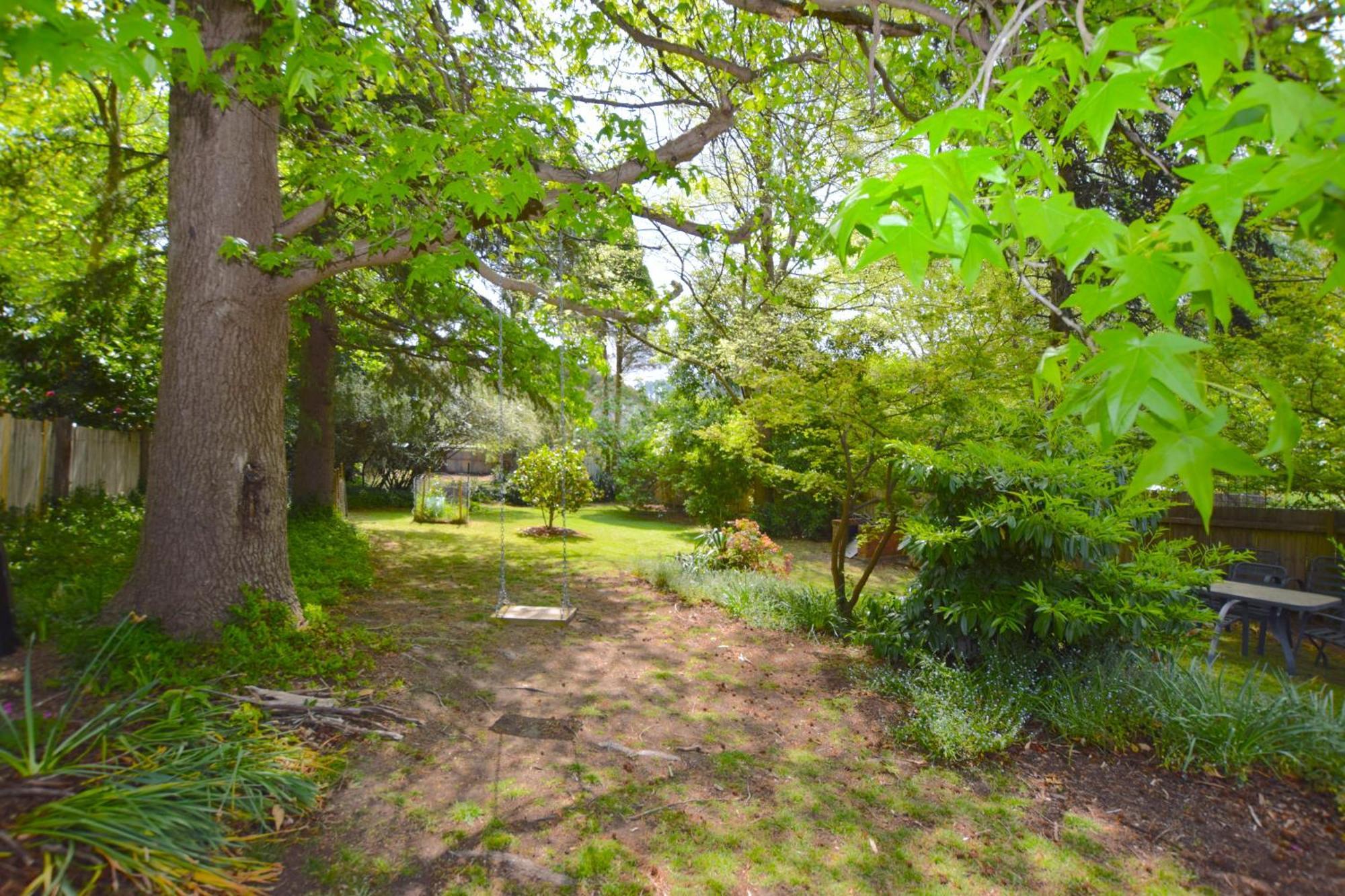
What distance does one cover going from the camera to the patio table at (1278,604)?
221 inches

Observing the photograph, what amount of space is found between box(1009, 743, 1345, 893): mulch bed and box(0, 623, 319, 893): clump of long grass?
386 centimetres

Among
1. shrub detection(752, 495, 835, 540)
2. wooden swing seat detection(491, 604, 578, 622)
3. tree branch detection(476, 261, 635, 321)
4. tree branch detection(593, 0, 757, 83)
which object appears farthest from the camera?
shrub detection(752, 495, 835, 540)

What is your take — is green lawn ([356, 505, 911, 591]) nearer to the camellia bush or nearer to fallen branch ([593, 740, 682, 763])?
the camellia bush

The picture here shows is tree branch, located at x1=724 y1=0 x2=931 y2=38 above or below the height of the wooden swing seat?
above

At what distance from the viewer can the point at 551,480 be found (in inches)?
580

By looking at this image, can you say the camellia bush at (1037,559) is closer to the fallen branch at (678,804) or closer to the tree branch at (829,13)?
the fallen branch at (678,804)

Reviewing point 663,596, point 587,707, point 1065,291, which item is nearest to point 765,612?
point 663,596

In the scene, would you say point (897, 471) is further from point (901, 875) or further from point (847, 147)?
point (847, 147)

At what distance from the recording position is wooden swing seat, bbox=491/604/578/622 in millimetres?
5496

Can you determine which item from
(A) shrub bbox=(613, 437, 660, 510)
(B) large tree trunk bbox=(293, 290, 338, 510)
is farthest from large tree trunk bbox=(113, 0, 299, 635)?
(A) shrub bbox=(613, 437, 660, 510)

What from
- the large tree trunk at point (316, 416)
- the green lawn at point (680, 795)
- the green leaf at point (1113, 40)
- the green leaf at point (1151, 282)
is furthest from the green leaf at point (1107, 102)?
the large tree trunk at point (316, 416)

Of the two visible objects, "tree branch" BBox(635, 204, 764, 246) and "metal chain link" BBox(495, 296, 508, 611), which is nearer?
"metal chain link" BBox(495, 296, 508, 611)

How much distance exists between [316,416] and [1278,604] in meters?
11.8

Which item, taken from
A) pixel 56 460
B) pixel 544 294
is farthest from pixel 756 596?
pixel 56 460
